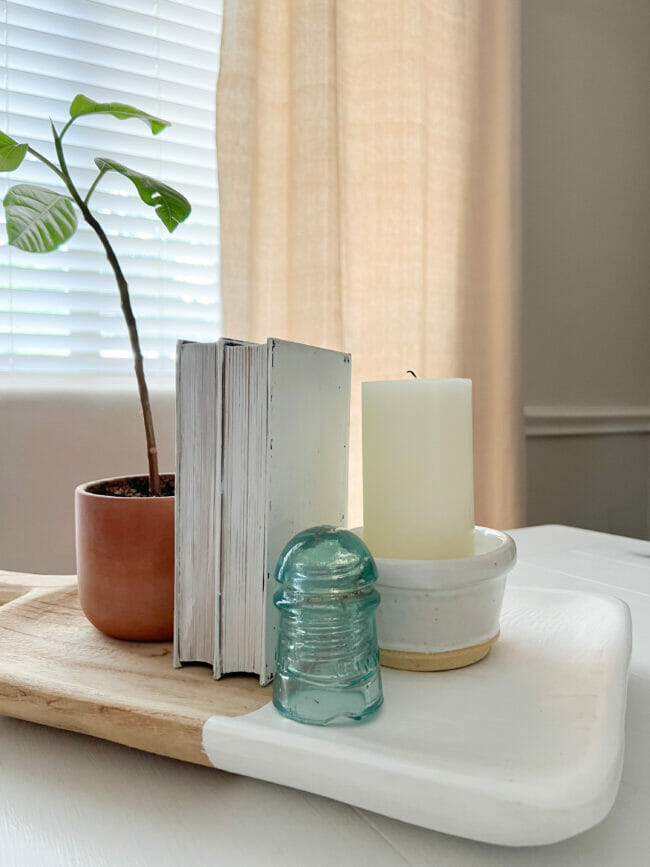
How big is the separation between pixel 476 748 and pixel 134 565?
0.24 meters

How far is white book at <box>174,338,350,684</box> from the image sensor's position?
16.0 inches

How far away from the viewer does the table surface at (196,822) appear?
0.97 ft

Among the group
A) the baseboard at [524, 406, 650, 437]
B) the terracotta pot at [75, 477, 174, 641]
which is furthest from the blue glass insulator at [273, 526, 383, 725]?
the baseboard at [524, 406, 650, 437]

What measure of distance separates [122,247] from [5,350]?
0.89 feet

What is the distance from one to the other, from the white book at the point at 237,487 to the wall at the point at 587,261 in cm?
157

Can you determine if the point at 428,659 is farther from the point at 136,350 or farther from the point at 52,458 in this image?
the point at 52,458

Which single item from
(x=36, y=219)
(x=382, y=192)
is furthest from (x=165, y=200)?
(x=382, y=192)

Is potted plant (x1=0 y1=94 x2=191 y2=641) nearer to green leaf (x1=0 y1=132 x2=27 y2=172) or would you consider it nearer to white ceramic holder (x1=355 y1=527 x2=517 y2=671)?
green leaf (x1=0 y1=132 x2=27 y2=172)

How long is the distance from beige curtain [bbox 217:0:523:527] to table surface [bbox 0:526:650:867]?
0.99 metres

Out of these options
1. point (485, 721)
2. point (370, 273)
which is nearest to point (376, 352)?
point (370, 273)

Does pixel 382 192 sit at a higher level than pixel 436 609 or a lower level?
higher

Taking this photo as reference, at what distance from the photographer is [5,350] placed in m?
1.16

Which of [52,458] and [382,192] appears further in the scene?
[382,192]

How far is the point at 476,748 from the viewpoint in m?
0.33
